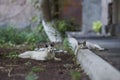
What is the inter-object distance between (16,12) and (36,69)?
1058 cm

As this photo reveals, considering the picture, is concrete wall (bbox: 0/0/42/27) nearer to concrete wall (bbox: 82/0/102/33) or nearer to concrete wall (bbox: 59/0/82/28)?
concrete wall (bbox: 59/0/82/28)

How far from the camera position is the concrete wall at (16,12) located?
47.0ft

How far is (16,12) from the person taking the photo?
47.3 feet

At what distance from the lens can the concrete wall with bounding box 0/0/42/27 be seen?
A: 1431 centimetres

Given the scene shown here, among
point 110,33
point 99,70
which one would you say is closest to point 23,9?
point 110,33

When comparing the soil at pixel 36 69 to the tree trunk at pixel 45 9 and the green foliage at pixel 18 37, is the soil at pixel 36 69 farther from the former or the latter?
the green foliage at pixel 18 37

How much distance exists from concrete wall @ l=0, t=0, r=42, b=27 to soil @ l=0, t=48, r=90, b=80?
29.8 feet

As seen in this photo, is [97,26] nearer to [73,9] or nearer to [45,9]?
[73,9]

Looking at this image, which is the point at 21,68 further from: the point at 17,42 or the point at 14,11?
the point at 14,11

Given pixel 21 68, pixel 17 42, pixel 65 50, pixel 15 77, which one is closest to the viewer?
pixel 15 77

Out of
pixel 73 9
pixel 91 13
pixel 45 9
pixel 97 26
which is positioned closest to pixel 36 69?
pixel 45 9

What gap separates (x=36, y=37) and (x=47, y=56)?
629 centimetres

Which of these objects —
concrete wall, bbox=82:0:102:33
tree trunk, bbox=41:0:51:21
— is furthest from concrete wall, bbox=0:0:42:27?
tree trunk, bbox=41:0:51:21

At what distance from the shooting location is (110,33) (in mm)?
10023
